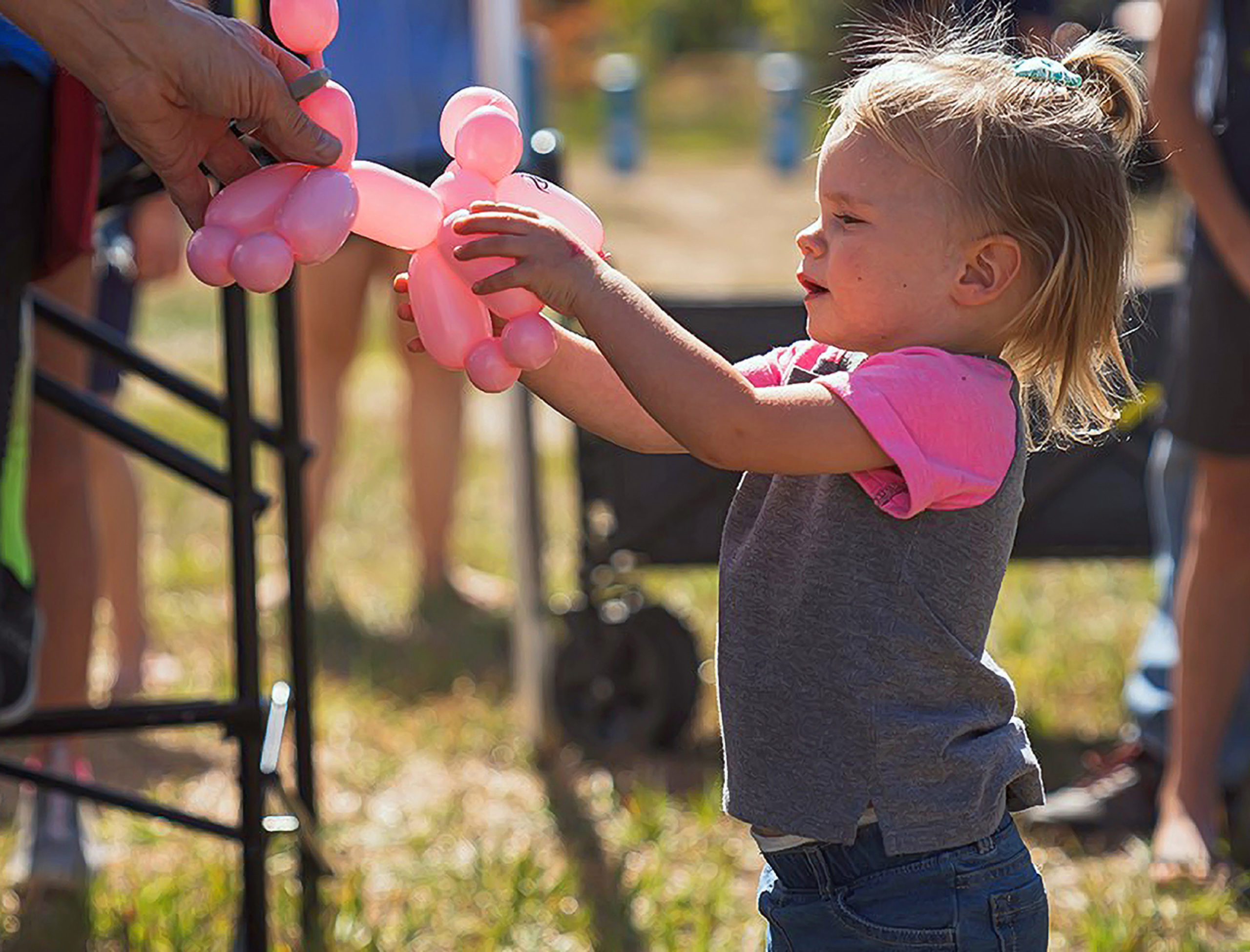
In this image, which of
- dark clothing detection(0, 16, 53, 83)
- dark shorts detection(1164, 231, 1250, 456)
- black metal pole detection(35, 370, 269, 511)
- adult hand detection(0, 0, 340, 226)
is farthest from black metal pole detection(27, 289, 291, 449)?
dark shorts detection(1164, 231, 1250, 456)

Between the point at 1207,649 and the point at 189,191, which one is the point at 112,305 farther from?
the point at 1207,649

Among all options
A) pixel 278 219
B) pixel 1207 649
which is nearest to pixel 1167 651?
pixel 1207 649

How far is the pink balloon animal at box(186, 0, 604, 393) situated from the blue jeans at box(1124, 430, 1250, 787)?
1.82 metres

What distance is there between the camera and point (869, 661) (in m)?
1.63

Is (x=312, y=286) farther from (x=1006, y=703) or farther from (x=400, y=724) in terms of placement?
(x=1006, y=703)

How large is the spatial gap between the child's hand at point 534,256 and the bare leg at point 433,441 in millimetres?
2914

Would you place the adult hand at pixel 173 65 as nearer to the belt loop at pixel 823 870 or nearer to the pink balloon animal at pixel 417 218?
the pink balloon animal at pixel 417 218

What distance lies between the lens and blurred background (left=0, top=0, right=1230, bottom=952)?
9.09ft

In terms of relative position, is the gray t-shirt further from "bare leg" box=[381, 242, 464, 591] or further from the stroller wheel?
"bare leg" box=[381, 242, 464, 591]

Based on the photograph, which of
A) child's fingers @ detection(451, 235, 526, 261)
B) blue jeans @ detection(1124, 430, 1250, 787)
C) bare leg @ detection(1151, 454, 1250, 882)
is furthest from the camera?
blue jeans @ detection(1124, 430, 1250, 787)

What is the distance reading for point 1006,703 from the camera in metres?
1.72

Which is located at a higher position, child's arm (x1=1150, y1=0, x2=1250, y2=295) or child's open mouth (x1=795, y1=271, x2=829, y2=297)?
child's arm (x1=1150, y1=0, x2=1250, y2=295)

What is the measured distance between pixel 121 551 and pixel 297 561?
53.3 inches

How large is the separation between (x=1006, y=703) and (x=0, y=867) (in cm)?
190
